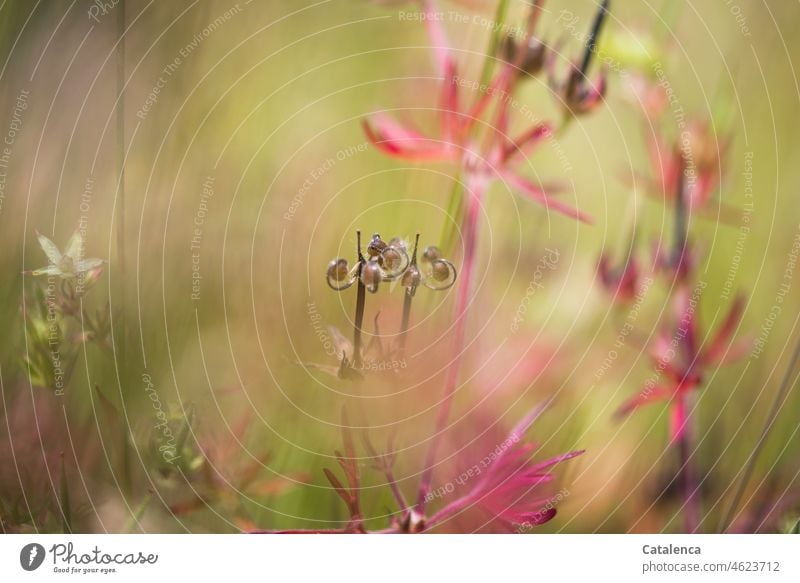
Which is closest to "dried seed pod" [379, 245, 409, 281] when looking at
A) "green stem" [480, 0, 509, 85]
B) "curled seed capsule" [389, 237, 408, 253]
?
"curled seed capsule" [389, 237, 408, 253]

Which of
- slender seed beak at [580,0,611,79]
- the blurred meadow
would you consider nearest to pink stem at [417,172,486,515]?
the blurred meadow

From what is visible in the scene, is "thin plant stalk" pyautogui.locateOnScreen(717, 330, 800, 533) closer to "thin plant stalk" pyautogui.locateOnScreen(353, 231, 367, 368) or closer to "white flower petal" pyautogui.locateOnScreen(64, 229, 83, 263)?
"thin plant stalk" pyautogui.locateOnScreen(353, 231, 367, 368)

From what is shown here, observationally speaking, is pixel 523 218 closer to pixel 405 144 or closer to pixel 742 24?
pixel 405 144

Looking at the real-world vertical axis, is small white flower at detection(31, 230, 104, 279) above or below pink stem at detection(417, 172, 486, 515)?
A: above

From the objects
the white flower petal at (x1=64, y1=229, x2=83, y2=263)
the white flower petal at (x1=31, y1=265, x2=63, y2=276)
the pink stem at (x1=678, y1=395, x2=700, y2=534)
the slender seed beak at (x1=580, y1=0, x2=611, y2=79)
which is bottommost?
the pink stem at (x1=678, y1=395, x2=700, y2=534)

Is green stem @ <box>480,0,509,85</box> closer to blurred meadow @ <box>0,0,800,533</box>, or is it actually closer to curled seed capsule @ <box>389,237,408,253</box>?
blurred meadow @ <box>0,0,800,533</box>
